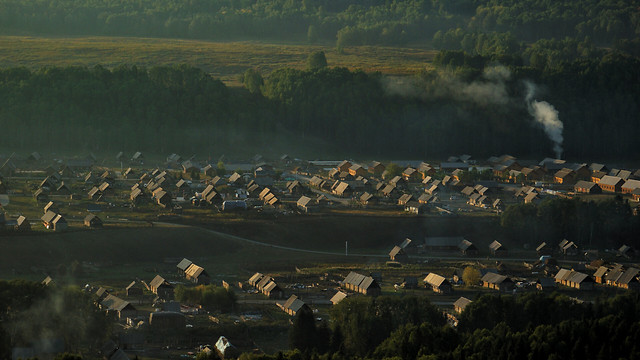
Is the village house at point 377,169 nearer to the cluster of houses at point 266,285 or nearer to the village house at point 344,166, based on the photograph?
the village house at point 344,166

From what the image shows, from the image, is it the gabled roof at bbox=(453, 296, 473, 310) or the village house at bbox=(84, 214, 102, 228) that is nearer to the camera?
the gabled roof at bbox=(453, 296, 473, 310)

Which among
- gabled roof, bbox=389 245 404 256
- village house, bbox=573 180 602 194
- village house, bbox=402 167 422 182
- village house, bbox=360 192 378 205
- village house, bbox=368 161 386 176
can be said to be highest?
gabled roof, bbox=389 245 404 256

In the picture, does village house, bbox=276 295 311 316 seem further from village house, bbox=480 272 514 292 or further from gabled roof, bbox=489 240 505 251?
gabled roof, bbox=489 240 505 251

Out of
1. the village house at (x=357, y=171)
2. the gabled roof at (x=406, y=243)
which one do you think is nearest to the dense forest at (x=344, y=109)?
the village house at (x=357, y=171)

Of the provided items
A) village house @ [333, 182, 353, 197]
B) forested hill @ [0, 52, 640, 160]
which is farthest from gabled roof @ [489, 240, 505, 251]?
forested hill @ [0, 52, 640, 160]

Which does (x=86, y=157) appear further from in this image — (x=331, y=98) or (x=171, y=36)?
(x=171, y=36)

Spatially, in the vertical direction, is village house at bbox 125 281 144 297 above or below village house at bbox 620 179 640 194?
above
